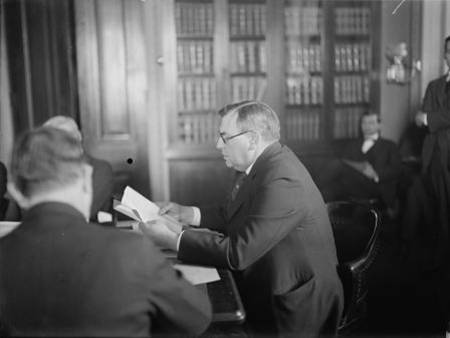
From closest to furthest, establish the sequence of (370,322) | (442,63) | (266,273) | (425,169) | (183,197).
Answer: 1. (266,273)
2. (370,322)
3. (425,169)
4. (442,63)
5. (183,197)

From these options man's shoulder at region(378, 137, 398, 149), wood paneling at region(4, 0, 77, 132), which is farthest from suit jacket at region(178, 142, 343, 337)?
man's shoulder at region(378, 137, 398, 149)

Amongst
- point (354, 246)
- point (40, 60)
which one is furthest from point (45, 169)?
point (40, 60)

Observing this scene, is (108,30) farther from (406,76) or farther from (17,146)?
(17,146)

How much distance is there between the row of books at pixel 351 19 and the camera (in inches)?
199

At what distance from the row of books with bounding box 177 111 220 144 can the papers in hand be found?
3.13 metres

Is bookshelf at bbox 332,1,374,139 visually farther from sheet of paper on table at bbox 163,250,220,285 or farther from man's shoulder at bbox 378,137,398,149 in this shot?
sheet of paper on table at bbox 163,250,220,285

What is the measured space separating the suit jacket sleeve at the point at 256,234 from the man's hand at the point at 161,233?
38mm

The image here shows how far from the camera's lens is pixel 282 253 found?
1792mm

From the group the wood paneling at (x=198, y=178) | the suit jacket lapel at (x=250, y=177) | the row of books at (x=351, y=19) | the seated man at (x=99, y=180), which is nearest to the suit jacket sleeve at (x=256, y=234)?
the suit jacket lapel at (x=250, y=177)

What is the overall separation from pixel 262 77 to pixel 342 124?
936 mm

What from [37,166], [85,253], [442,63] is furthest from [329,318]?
[442,63]

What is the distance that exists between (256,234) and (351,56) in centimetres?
387

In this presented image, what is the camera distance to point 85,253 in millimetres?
1037

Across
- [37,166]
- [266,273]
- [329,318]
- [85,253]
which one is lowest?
[329,318]
